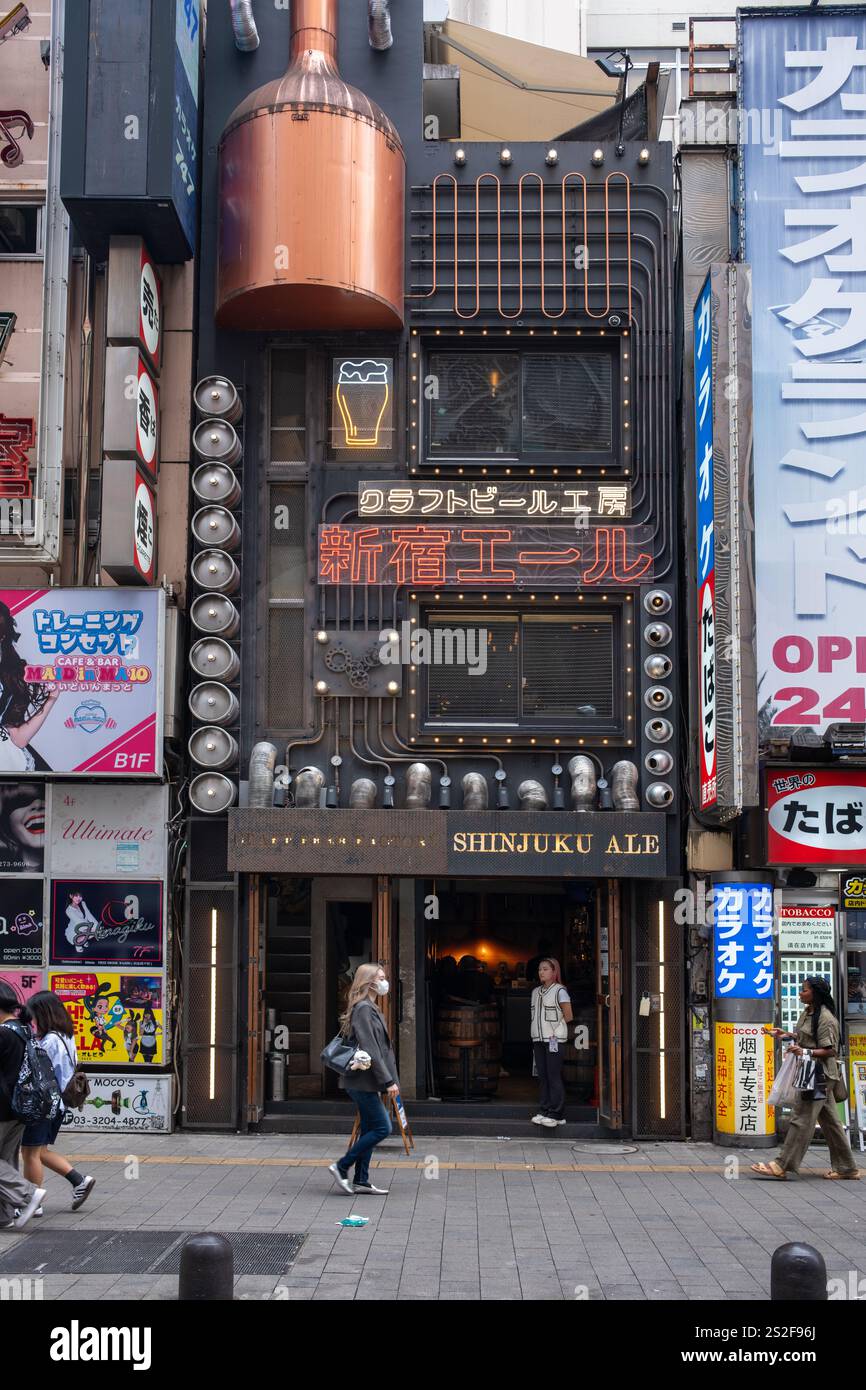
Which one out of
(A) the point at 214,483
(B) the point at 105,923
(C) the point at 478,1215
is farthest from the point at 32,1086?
(A) the point at 214,483

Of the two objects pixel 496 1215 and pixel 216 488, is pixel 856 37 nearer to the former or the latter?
pixel 216 488

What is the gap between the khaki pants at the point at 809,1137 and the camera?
43.9ft

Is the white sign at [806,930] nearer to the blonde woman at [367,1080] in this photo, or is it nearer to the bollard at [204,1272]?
the blonde woman at [367,1080]

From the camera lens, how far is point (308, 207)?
15.5 metres

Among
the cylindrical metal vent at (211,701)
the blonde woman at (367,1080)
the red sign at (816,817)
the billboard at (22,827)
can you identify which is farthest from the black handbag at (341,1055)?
the red sign at (816,817)

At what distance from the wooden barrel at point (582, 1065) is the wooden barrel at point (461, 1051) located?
834 millimetres

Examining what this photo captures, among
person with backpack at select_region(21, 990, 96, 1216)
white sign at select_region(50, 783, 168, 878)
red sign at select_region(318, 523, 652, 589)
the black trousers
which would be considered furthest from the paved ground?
red sign at select_region(318, 523, 652, 589)

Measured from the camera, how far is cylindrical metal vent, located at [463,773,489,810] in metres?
15.5

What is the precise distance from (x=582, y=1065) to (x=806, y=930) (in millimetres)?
2914

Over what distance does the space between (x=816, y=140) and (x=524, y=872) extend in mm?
8815

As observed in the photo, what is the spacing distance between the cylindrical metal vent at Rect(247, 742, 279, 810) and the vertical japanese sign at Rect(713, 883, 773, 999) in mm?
4919

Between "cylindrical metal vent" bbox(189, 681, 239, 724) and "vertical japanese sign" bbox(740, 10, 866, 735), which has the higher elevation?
"vertical japanese sign" bbox(740, 10, 866, 735)

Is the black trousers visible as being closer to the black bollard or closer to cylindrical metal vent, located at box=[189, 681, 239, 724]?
cylindrical metal vent, located at box=[189, 681, 239, 724]

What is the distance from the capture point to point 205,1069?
51.0 ft
